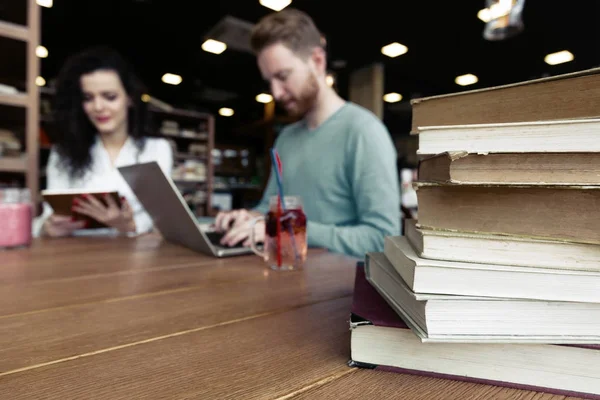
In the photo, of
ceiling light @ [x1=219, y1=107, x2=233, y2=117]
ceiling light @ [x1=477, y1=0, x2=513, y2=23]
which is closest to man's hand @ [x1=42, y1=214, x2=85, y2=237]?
ceiling light @ [x1=477, y1=0, x2=513, y2=23]

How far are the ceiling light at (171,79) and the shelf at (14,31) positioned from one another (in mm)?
5452

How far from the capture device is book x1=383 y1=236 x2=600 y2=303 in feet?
1.05

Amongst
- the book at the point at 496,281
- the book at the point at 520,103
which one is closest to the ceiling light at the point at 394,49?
the book at the point at 520,103

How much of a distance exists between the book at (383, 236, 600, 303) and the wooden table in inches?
3.1

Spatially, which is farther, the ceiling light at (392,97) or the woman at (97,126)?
the ceiling light at (392,97)

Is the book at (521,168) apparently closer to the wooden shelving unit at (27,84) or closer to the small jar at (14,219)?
the small jar at (14,219)

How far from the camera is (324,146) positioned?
1720 mm

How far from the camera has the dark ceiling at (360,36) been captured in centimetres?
441

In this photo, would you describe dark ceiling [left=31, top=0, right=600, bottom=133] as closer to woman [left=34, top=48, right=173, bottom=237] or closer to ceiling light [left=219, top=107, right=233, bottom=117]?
ceiling light [left=219, top=107, right=233, bottom=117]

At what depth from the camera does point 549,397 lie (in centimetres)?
31

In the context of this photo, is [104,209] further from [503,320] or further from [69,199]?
[503,320]

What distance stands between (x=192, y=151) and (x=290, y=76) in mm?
4762

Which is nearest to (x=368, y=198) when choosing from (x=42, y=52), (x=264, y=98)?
(x=42, y=52)

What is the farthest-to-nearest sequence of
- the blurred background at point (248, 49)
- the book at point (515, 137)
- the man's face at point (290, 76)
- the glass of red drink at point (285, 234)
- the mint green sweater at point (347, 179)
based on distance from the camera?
the blurred background at point (248, 49) → the man's face at point (290, 76) → the mint green sweater at point (347, 179) → the glass of red drink at point (285, 234) → the book at point (515, 137)
